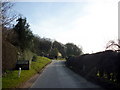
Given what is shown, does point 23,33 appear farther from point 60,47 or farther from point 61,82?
point 60,47

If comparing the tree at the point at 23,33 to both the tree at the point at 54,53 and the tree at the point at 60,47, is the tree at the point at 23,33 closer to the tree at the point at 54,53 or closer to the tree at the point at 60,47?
the tree at the point at 54,53

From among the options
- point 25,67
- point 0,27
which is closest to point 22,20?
point 25,67

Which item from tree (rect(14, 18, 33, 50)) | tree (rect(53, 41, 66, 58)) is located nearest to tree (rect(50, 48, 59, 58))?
tree (rect(53, 41, 66, 58))

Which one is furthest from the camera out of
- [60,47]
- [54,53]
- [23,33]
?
[60,47]

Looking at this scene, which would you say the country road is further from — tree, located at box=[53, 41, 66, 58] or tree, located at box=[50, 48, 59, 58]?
tree, located at box=[53, 41, 66, 58]

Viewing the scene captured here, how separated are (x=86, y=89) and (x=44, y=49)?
3609 inches


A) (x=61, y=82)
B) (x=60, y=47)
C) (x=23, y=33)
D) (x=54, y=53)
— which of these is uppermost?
(x=23, y=33)

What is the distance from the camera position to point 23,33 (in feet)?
112

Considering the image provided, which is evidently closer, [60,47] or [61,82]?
[61,82]

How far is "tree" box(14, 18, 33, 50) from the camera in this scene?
3306 centimetres

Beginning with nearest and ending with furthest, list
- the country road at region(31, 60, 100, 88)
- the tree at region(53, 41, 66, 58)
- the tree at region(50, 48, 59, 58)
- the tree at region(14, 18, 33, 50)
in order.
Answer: the country road at region(31, 60, 100, 88) < the tree at region(14, 18, 33, 50) < the tree at region(50, 48, 59, 58) < the tree at region(53, 41, 66, 58)

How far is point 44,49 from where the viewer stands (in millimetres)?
103438

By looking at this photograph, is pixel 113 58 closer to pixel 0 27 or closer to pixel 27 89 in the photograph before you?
pixel 27 89

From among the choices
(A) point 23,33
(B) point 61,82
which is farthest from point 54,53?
(B) point 61,82
